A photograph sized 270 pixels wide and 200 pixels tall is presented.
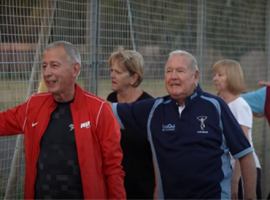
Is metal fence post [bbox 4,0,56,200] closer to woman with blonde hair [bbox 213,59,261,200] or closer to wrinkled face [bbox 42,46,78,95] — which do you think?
wrinkled face [bbox 42,46,78,95]

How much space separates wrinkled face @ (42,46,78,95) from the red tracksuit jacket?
13cm

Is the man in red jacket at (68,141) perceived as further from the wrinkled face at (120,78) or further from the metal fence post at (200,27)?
the metal fence post at (200,27)

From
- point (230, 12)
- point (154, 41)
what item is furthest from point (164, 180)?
point (230, 12)

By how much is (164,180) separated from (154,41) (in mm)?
2483

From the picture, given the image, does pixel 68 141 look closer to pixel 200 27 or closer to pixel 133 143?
pixel 133 143

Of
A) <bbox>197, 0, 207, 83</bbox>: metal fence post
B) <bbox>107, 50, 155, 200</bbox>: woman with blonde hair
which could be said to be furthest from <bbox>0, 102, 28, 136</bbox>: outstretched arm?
<bbox>197, 0, 207, 83</bbox>: metal fence post

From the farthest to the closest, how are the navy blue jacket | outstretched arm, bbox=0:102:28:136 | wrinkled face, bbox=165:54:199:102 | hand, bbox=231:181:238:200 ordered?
hand, bbox=231:181:238:200, wrinkled face, bbox=165:54:199:102, the navy blue jacket, outstretched arm, bbox=0:102:28:136

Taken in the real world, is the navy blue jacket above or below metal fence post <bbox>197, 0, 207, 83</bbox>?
below

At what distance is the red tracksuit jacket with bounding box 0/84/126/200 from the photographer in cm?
362

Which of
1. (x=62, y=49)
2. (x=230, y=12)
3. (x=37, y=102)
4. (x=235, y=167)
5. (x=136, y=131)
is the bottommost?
(x=235, y=167)

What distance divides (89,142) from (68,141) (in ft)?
0.49

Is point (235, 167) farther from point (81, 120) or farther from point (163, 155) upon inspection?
point (81, 120)

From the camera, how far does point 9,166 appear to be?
4.78 m

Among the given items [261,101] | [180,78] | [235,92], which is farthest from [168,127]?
[261,101]
